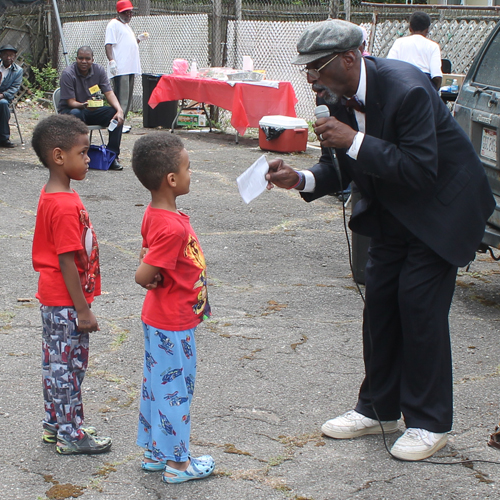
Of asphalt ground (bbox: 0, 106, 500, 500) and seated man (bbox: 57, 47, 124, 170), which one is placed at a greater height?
seated man (bbox: 57, 47, 124, 170)

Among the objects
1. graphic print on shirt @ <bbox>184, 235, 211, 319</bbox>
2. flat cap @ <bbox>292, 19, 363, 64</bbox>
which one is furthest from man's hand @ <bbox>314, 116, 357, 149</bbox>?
graphic print on shirt @ <bbox>184, 235, 211, 319</bbox>

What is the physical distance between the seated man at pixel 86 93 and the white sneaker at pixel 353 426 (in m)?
6.81

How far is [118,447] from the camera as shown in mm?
3027

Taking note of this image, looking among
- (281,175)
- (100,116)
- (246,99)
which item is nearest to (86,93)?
(100,116)

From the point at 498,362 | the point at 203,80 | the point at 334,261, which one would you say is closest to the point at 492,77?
the point at 334,261

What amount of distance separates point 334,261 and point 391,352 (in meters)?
2.78

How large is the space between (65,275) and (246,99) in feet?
28.5

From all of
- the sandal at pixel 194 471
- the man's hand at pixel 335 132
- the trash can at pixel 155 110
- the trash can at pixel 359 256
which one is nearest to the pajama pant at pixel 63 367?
the sandal at pixel 194 471

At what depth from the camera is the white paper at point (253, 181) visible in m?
2.93

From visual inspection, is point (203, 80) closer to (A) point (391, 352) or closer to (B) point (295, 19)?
(B) point (295, 19)

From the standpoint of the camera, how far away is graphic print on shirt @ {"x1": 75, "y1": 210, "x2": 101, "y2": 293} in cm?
280

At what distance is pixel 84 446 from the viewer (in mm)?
2941

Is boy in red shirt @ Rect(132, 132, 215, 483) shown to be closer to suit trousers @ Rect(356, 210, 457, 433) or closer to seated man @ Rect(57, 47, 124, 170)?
suit trousers @ Rect(356, 210, 457, 433)

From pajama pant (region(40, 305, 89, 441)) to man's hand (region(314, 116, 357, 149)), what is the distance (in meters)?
1.23
